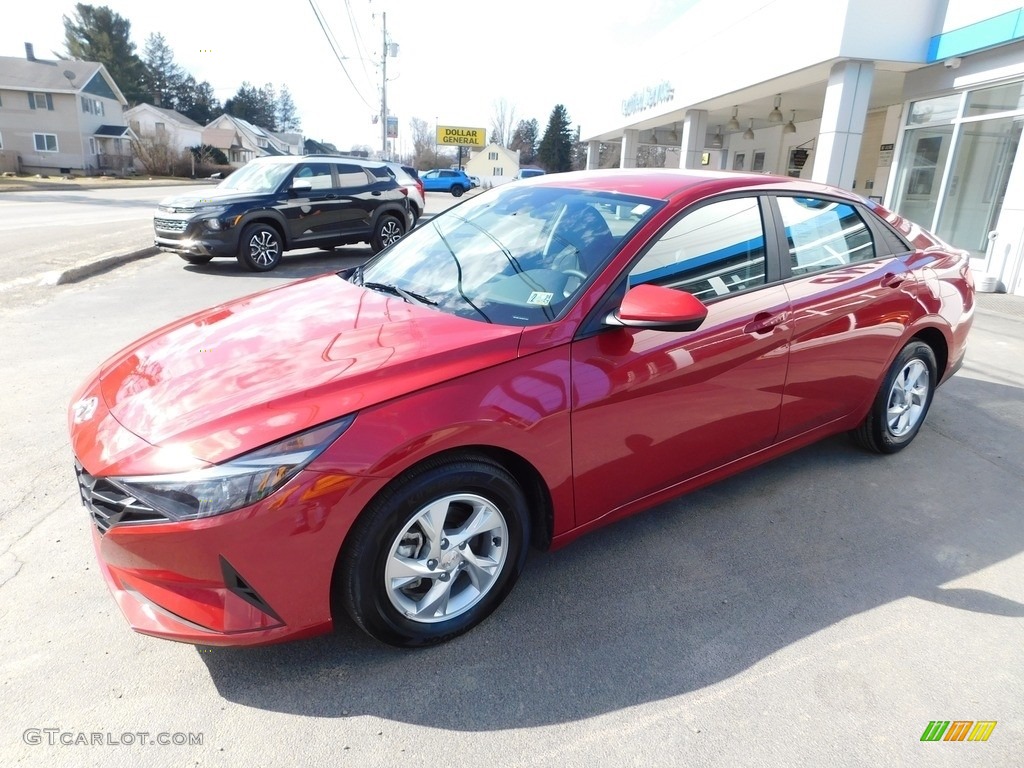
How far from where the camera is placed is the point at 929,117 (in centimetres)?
1168

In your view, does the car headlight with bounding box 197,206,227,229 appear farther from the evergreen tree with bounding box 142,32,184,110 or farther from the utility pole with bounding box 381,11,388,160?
the evergreen tree with bounding box 142,32,184,110

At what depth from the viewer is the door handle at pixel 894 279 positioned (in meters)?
3.65

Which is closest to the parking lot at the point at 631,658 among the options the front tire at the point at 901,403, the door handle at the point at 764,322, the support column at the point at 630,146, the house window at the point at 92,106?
the front tire at the point at 901,403

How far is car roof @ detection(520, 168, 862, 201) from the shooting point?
3076 mm

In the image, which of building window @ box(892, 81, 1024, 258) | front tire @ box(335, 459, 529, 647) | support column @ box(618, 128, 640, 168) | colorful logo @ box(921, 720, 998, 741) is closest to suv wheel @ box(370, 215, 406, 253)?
building window @ box(892, 81, 1024, 258)

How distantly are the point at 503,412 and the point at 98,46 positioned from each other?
88990 millimetres

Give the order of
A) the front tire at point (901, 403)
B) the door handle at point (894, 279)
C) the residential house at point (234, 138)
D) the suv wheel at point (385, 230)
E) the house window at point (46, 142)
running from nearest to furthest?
the door handle at point (894, 279)
the front tire at point (901, 403)
the suv wheel at point (385, 230)
the house window at point (46, 142)
the residential house at point (234, 138)

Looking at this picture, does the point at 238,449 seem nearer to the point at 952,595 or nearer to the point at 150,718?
the point at 150,718

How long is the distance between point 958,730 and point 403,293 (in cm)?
261

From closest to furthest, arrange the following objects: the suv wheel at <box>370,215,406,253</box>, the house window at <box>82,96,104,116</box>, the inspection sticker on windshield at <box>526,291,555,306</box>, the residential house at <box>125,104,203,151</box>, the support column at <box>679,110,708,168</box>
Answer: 1. the inspection sticker on windshield at <box>526,291,555,306</box>
2. the suv wheel at <box>370,215,406,253</box>
3. the support column at <box>679,110,708,168</box>
4. the house window at <box>82,96,104,116</box>
5. the residential house at <box>125,104,203,151</box>

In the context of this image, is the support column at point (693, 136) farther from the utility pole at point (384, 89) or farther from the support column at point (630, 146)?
the utility pole at point (384, 89)

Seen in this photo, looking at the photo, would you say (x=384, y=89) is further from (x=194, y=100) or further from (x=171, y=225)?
(x=194, y=100)

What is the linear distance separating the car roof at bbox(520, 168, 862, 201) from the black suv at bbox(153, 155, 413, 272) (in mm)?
7640

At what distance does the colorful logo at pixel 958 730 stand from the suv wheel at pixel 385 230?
434 inches
